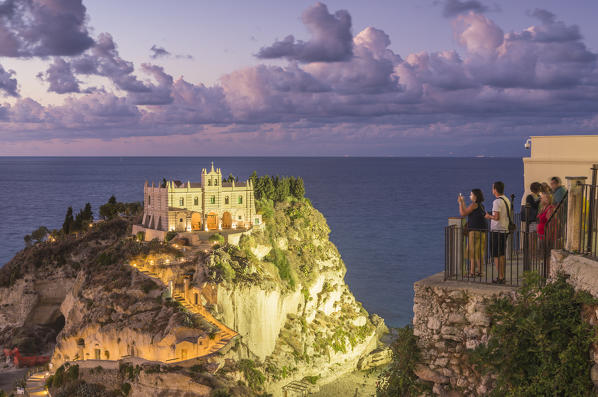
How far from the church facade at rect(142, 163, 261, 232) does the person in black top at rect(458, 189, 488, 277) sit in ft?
165

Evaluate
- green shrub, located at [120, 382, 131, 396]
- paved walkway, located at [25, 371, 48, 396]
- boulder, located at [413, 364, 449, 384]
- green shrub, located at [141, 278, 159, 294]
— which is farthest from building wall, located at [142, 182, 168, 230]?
boulder, located at [413, 364, 449, 384]

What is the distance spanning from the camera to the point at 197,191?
6219cm

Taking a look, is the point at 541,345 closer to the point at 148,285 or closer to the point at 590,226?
the point at 590,226

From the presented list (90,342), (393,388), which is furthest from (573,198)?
(90,342)

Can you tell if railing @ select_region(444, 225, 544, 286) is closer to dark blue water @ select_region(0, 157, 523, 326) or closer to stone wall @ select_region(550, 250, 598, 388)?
stone wall @ select_region(550, 250, 598, 388)

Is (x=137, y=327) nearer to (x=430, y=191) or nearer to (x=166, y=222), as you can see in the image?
(x=166, y=222)

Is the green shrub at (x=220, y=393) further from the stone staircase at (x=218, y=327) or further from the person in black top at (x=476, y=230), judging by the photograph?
the person in black top at (x=476, y=230)

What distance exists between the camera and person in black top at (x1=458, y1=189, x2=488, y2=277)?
1041 cm

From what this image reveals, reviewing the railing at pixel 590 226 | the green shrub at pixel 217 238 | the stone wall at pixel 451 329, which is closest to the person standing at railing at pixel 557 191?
the railing at pixel 590 226

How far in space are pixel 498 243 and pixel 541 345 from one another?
8.35 ft

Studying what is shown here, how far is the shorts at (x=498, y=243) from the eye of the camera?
10.3m

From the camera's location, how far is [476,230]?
10.6m

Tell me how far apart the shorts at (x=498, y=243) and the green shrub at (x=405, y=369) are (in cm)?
223

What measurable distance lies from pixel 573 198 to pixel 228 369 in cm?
3669
